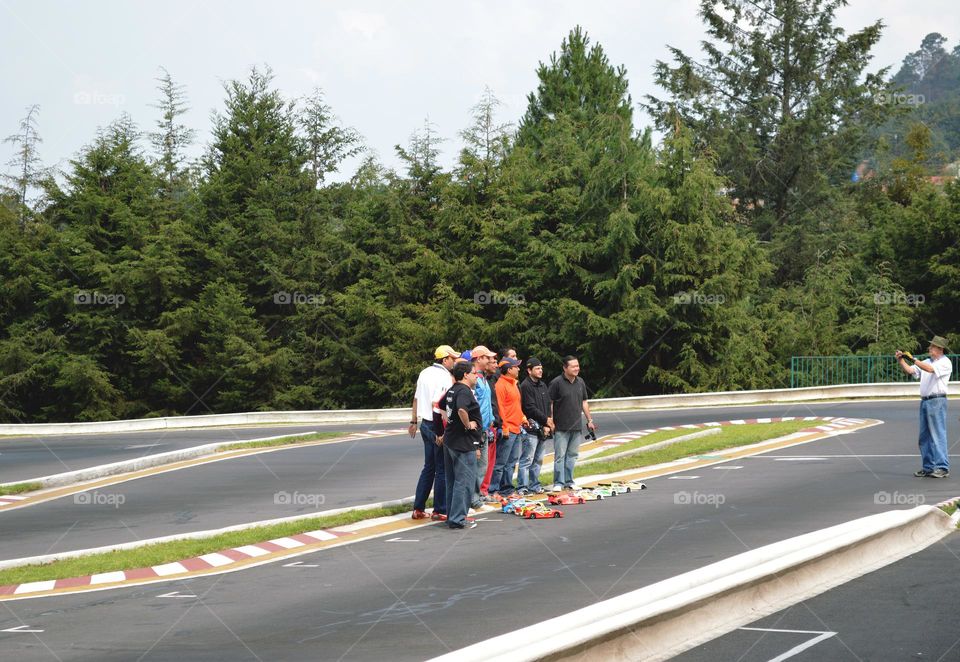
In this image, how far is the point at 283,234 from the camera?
59.0 metres

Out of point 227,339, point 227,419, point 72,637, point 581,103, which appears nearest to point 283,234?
point 227,339

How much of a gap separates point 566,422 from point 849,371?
2543cm

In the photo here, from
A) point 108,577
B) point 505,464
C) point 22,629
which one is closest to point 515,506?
point 505,464

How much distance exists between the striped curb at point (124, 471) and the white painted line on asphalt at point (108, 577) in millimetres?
7421

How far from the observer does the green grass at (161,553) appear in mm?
12008

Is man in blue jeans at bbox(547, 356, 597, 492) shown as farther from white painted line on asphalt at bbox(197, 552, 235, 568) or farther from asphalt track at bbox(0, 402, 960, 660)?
white painted line on asphalt at bbox(197, 552, 235, 568)

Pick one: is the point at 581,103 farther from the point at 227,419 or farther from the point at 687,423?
the point at 687,423

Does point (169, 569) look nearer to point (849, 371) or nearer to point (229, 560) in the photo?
point (229, 560)

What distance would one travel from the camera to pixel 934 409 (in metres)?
16.8

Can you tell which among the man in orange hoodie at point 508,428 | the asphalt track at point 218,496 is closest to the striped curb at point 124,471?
the asphalt track at point 218,496

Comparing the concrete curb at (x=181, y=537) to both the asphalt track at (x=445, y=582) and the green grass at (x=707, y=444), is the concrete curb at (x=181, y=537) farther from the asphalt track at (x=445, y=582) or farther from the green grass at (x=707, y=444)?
the green grass at (x=707, y=444)

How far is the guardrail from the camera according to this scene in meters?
36.2

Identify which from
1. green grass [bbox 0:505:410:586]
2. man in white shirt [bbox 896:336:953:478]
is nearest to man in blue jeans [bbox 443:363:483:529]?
green grass [bbox 0:505:410:586]

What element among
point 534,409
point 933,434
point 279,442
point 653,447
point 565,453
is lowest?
point 279,442
